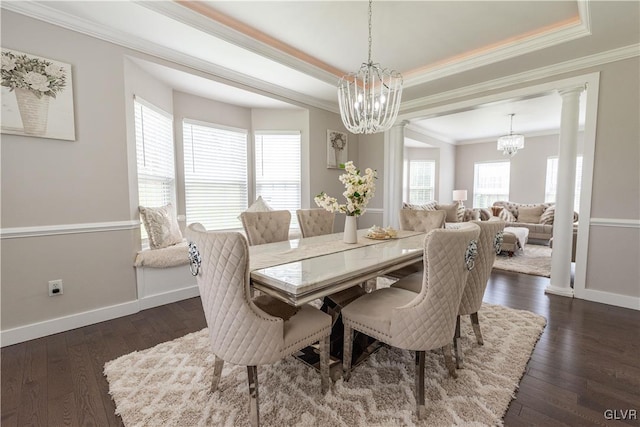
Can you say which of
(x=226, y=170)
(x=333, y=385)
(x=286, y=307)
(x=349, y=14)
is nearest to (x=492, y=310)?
(x=333, y=385)

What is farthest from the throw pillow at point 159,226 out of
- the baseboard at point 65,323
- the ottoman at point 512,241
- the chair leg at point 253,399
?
the ottoman at point 512,241

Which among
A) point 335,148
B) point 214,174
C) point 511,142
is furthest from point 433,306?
point 511,142

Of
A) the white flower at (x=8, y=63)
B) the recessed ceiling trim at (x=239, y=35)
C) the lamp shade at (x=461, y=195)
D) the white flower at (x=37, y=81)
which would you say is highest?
the recessed ceiling trim at (x=239, y=35)

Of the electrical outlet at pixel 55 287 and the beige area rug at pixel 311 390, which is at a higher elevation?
the electrical outlet at pixel 55 287

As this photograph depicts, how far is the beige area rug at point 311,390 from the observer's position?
4.73 feet

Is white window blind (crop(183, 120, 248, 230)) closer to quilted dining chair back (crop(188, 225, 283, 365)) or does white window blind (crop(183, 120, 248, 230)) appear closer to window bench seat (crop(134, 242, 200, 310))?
window bench seat (crop(134, 242, 200, 310))

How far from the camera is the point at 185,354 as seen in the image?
2.01m

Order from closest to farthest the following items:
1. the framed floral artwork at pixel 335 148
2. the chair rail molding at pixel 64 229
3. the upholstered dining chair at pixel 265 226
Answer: the chair rail molding at pixel 64 229 < the upholstered dining chair at pixel 265 226 < the framed floral artwork at pixel 335 148

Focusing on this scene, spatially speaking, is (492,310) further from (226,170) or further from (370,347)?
(226,170)

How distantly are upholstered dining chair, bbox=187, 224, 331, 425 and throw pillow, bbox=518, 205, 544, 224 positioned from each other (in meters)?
7.02

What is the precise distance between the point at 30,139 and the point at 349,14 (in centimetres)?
276

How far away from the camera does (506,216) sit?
21.5ft

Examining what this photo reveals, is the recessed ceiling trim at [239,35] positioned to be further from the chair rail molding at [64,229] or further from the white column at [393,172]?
the chair rail molding at [64,229]

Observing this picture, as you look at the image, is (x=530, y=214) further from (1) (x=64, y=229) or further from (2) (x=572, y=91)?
(1) (x=64, y=229)
